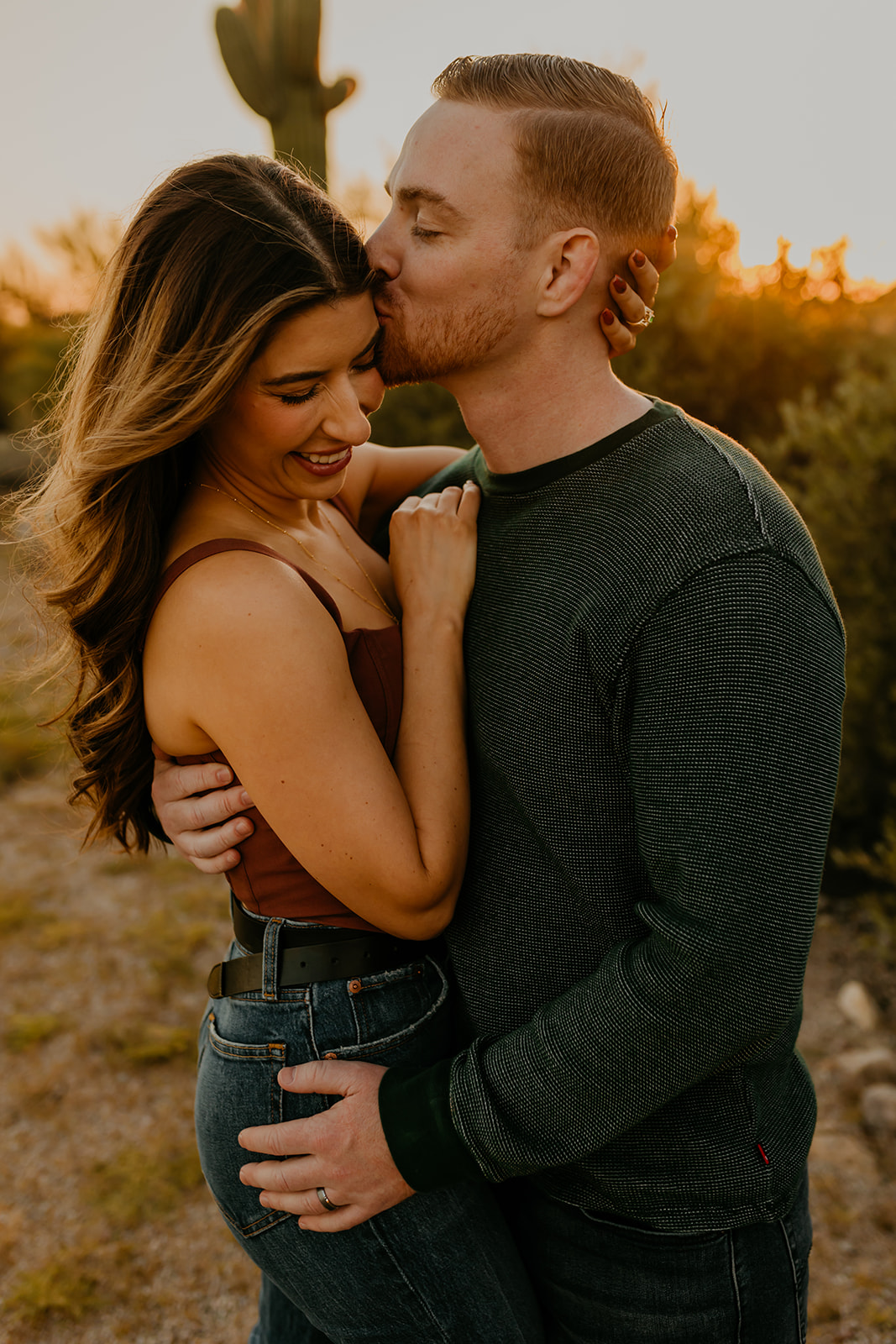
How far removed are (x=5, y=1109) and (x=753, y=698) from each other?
3.60 meters

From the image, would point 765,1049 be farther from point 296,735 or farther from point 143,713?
point 143,713

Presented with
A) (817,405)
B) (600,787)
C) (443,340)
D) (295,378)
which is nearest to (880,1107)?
(600,787)

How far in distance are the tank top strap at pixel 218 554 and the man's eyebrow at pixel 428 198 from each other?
0.71 m

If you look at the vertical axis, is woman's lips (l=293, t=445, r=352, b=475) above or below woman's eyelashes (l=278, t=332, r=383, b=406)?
below

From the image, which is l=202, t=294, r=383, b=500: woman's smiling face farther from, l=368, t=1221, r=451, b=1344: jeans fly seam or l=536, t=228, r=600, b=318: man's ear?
l=368, t=1221, r=451, b=1344: jeans fly seam

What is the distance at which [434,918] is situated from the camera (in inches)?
63.2

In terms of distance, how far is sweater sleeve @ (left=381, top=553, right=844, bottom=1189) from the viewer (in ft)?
4.21

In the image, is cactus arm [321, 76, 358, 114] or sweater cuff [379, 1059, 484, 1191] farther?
cactus arm [321, 76, 358, 114]

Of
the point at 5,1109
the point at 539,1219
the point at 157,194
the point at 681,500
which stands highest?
the point at 157,194

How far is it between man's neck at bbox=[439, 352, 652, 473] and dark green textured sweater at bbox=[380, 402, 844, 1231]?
64mm

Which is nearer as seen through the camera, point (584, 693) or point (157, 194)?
point (584, 693)

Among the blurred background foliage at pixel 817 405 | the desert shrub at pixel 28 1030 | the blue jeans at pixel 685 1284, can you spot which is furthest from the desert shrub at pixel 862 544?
the desert shrub at pixel 28 1030

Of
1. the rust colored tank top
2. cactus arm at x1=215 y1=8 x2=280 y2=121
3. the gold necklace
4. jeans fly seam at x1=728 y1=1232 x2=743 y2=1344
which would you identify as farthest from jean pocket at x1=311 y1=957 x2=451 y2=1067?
cactus arm at x1=215 y1=8 x2=280 y2=121

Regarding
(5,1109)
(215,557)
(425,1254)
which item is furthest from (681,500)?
(5,1109)
